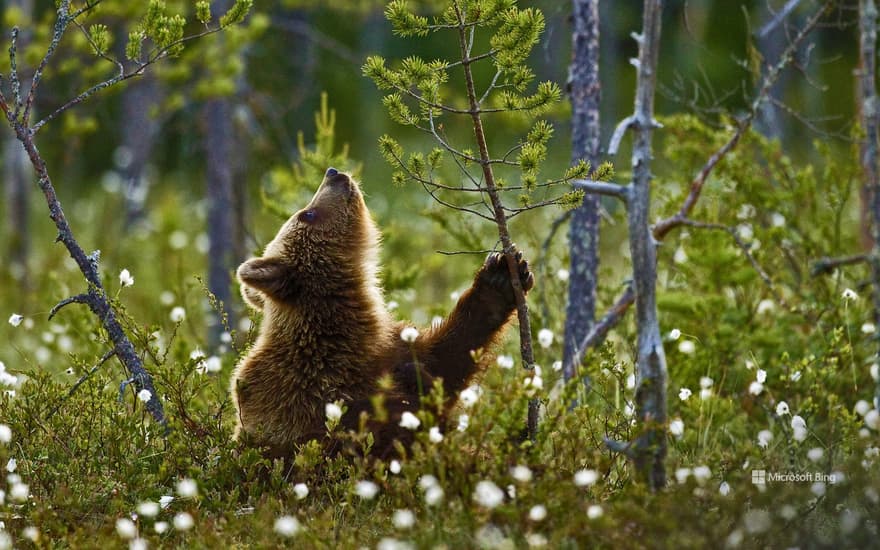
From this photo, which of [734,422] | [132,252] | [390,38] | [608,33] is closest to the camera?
[734,422]

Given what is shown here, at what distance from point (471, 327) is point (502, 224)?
653mm

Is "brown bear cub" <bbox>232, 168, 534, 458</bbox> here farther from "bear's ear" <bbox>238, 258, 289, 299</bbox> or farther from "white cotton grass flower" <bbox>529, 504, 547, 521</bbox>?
"white cotton grass flower" <bbox>529, 504, 547, 521</bbox>

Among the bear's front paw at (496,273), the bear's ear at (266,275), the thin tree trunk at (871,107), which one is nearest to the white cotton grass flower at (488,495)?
the bear's front paw at (496,273)

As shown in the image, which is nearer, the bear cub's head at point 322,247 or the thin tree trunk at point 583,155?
the bear cub's head at point 322,247

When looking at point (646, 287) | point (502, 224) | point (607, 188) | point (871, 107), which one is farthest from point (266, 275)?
point (871, 107)

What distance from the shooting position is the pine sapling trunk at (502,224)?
3.95 meters

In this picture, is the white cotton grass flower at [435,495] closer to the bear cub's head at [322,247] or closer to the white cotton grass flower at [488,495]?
the white cotton grass flower at [488,495]

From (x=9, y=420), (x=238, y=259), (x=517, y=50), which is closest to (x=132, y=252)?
(x=238, y=259)

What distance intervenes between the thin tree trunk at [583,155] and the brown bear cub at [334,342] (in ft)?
3.00

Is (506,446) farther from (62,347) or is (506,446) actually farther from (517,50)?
(62,347)

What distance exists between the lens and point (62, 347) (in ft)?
23.0

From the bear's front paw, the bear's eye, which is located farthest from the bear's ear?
the bear's front paw

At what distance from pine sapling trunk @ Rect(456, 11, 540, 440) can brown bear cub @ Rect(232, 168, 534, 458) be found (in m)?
0.16

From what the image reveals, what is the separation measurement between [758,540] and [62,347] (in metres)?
5.27
